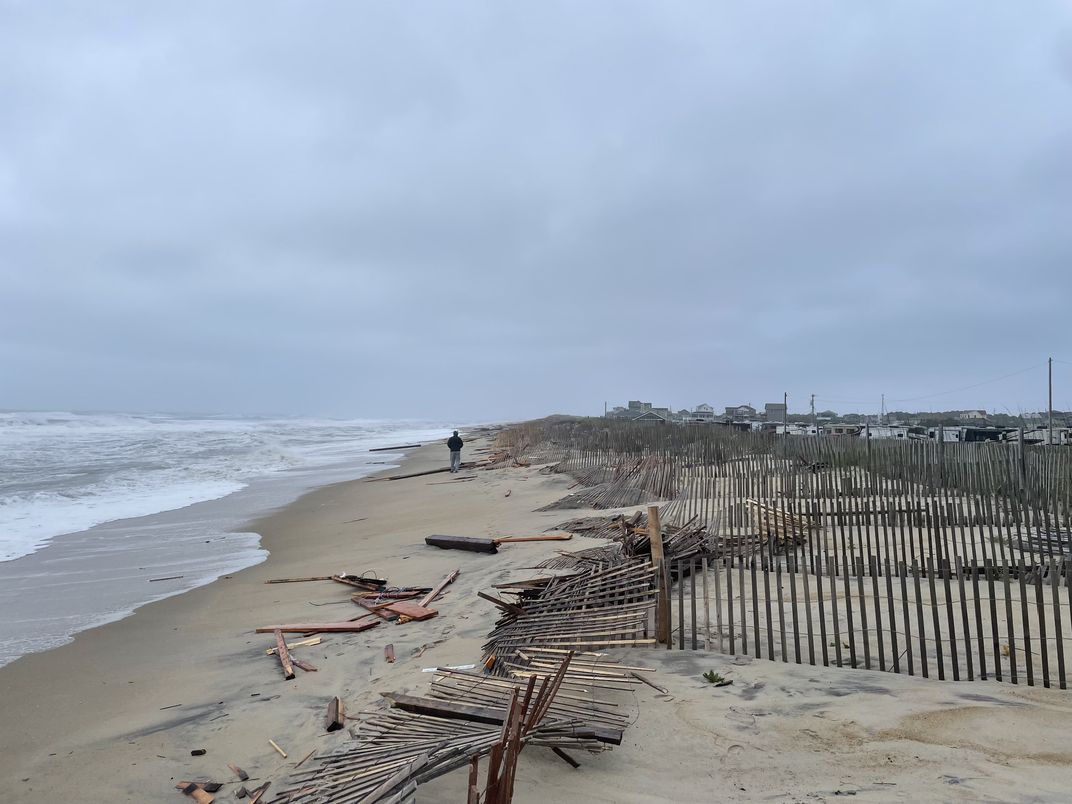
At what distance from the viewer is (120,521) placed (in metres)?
11.8

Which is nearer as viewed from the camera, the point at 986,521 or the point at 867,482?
the point at 986,521

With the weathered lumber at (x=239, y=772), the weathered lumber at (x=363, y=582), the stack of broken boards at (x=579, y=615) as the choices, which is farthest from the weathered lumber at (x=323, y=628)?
the weathered lumber at (x=239, y=772)

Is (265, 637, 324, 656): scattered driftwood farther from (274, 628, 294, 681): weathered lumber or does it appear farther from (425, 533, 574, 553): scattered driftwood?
(425, 533, 574, 553): scattered driftwood

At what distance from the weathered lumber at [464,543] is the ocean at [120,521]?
2.46 metres

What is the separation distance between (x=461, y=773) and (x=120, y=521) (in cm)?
1133

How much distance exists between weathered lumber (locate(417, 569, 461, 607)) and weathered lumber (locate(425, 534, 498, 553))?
0.88m

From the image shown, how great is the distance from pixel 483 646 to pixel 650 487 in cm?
637

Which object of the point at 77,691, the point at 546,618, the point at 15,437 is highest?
the point at 15,437

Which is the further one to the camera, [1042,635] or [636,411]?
[636,411]

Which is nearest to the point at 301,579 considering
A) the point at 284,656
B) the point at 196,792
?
the point at 284,656

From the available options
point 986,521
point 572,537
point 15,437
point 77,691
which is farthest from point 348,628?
point 15,437

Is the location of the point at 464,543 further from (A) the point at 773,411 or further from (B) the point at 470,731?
(A) the point at 773,411

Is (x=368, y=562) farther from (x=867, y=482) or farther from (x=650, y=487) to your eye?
(x=867, y=482)

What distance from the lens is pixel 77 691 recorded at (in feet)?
15.2
